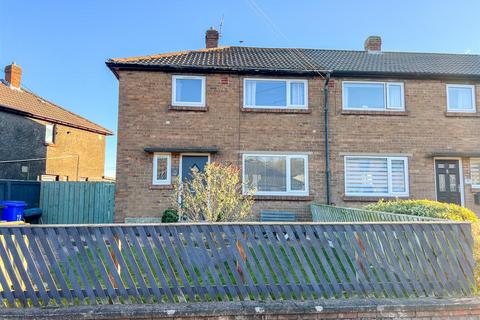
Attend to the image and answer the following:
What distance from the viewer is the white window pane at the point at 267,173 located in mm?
10820

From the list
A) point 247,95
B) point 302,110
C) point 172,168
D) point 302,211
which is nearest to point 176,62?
point 247,95

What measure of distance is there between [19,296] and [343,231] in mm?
4299

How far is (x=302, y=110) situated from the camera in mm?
11094

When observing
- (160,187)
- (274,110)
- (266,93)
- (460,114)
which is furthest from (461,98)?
(160,187)

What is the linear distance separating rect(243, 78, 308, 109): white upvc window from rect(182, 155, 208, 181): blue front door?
2.66m

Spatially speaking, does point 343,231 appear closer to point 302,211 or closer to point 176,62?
point 302,211

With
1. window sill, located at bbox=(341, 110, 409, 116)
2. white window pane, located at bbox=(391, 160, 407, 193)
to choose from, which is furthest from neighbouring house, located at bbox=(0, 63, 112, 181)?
white window pane, located at bbox=(391, 160, 407, 193)

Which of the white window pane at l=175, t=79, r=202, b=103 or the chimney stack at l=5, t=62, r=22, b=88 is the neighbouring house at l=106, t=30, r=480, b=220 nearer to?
the white window pane at l=175, t=79, r=202, b=103

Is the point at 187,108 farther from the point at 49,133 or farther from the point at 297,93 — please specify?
the point at 49,133

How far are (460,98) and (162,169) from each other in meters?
11.4

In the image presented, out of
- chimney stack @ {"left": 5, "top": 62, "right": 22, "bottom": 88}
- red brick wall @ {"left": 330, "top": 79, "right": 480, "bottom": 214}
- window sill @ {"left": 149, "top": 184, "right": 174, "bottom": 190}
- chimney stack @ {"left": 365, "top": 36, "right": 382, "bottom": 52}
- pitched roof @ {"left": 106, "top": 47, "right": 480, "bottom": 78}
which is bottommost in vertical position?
window sill @ {"left": 149, "top": 184, "right": 174, "bottom": 190}

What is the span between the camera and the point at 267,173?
35.7ft

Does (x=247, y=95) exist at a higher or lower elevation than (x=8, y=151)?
higher

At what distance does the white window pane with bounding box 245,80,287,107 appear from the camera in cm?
1117
